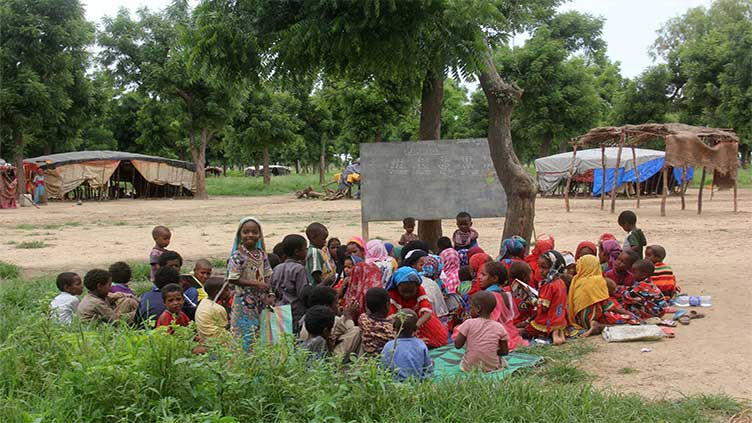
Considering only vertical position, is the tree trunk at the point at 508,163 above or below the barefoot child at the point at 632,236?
above

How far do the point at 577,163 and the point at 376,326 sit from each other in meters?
25.1

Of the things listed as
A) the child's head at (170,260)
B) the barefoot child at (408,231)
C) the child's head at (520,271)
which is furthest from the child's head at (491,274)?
the barefoot child at (408,231)

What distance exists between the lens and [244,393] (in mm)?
3514

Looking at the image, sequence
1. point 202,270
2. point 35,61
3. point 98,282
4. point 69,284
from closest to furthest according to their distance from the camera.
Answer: point 98,282
point 69,284
point 202,270
point 35,61

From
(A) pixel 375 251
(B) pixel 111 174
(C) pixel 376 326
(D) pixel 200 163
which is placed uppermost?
(D) pixel 200 163

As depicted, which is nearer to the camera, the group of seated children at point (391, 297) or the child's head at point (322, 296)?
the group of seated children at point (391, 297)

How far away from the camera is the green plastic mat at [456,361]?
190 inches

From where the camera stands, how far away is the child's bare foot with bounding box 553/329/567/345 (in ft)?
18.9

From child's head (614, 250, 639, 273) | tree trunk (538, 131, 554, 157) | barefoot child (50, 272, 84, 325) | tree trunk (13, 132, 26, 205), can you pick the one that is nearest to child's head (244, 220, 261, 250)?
barefoot child (50, 272, 84, 325)

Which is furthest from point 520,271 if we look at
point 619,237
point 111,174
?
point 111,174

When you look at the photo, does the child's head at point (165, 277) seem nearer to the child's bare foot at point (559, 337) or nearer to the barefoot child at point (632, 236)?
the child's bare foot at point (559, 337)

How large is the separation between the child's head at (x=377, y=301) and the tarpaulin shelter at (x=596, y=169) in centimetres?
2169

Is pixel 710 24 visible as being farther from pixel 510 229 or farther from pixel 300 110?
pixel 510 229

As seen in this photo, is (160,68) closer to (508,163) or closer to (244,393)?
(508,163)
